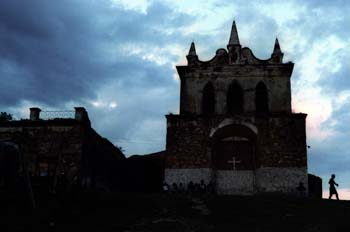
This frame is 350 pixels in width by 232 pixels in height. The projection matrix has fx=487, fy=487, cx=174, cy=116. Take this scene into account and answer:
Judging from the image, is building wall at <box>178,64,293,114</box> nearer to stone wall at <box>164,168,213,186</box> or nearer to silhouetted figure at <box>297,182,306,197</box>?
stone wall at <box>164,168,213,186</box>

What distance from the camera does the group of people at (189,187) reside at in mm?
27969

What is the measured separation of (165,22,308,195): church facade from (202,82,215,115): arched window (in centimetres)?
6

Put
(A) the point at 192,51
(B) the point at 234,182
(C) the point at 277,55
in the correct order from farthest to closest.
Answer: (A) the point at 192,51 < (C) the point at 277,55 < (B) the point at 234,182

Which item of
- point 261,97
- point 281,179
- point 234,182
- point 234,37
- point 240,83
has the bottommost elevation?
point 234,182

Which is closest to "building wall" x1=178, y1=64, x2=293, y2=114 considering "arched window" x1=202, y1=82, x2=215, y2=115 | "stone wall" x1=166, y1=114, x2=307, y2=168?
"arched window" x1=202, y1=82, x2=215, y2=115

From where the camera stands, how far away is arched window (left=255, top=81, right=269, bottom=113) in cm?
3014

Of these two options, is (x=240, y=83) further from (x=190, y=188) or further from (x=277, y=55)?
(x=190, y=188)

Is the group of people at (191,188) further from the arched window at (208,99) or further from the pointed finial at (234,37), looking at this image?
the pointed finial at (234,37)

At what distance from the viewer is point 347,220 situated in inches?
738

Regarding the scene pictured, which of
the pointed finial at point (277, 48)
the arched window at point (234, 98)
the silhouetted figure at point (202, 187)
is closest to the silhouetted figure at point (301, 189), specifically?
the silhouetted figure at point (202, 187)

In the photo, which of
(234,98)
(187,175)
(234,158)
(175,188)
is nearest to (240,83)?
(234,98)

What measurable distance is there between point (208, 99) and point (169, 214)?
12.5m

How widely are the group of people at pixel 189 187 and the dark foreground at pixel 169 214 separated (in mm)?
5087

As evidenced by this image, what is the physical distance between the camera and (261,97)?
99.6ft
